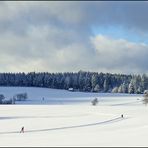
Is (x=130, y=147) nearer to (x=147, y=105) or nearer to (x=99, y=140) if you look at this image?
(x=99, y=140)

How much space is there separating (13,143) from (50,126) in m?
18.5

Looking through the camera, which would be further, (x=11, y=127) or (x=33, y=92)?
(x=33, y=92)

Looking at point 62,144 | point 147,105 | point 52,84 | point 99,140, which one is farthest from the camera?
point 52,84

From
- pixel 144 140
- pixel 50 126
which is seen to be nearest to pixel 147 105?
pixel 50 126

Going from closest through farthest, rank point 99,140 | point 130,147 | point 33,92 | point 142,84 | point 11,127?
point 130,147, point 99,140, point 11,127, point 33,92, point 142,84

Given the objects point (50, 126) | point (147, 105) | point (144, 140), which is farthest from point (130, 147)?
point (147, 105)

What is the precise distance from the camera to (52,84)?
195250mm

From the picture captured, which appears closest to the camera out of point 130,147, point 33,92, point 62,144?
point 130,147

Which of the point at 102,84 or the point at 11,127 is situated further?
the point at 102,84

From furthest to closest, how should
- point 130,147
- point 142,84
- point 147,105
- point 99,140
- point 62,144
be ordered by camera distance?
point 142,84, point 147,105, point 99,140, point 62,144, point 130,147

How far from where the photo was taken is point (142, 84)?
7141 inches

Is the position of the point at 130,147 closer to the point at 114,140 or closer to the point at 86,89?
the point at 114,140

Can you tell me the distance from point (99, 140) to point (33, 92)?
444 feet

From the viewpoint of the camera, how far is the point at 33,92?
168m
